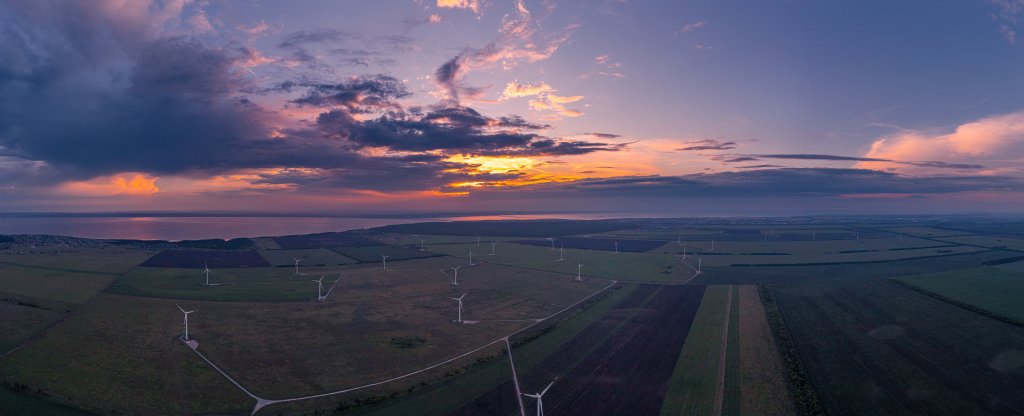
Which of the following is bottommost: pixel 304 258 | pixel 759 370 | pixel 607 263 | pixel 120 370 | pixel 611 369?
pixel 759 370

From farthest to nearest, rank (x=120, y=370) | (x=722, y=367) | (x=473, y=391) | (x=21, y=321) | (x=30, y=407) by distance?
(x=21, y=321), (x=722, y=367), (x=120, y=370), (x=473, y=391), (x=30, y=407)

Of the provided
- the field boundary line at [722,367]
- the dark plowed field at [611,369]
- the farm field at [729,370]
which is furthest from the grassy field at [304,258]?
the field boundary line at [722,367]

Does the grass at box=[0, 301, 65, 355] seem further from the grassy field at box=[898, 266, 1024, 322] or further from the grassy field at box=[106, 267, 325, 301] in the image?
the grassy field at box=[898, 266, 1024, 322]

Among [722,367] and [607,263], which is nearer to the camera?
[722,367]

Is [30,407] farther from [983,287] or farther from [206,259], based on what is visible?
[983,287]

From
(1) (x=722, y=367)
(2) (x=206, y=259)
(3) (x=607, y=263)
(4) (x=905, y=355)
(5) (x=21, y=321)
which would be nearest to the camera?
(1) (x=722, y=367)

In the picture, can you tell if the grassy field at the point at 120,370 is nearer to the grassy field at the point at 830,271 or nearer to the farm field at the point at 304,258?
the farm field at the point at 304,258

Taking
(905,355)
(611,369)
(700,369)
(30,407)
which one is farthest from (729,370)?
(30,407)

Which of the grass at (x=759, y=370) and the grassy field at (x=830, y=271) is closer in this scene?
the grass at (x=759, y=370)
